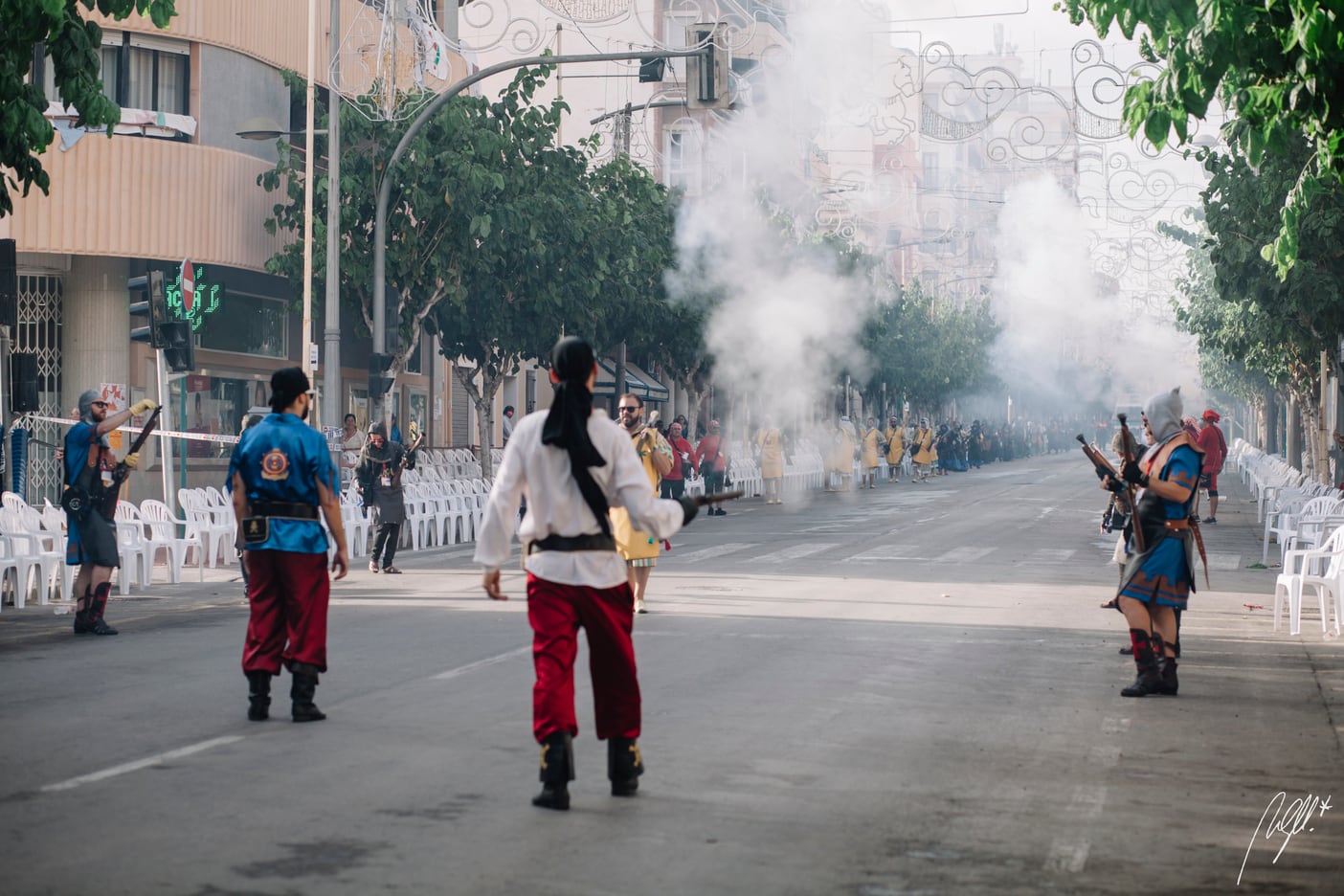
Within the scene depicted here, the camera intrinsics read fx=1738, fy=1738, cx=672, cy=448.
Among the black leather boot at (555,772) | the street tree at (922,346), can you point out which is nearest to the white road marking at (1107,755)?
the black leather boot at (555,772)

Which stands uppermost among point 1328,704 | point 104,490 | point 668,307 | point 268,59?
point 268,59

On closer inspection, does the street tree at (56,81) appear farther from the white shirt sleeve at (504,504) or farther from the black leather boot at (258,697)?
the white shirt sleeve at (504,504)

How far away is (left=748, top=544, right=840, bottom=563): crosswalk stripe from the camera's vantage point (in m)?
21.7

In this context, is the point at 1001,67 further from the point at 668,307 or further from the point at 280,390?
the point at 668,307

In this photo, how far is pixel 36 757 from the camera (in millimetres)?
7746

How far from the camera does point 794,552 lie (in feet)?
75.2

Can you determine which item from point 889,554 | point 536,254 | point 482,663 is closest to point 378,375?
point 536,254

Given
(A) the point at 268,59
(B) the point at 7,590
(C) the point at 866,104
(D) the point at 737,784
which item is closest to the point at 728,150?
(A) the point at 268,59

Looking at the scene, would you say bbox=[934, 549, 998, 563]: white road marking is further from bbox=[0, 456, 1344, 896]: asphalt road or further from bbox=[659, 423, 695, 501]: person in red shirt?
bbox=[0, 456, 1344, 896]: asphalt road

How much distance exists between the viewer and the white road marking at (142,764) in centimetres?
708

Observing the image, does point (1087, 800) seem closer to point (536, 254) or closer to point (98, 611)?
point (98, 611)

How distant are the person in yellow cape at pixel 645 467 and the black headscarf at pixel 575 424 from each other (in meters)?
6.16

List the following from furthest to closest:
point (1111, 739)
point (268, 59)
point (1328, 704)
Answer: point (268, 59) < point (1328, 704) < point (1111, 739)

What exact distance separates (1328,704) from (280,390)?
6140 mm
